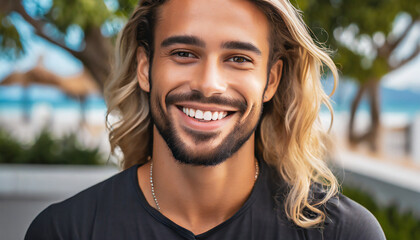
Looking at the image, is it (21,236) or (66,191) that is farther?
(66,191)

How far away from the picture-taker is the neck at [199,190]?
2.16 meters

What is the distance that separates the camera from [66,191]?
6.74 metres

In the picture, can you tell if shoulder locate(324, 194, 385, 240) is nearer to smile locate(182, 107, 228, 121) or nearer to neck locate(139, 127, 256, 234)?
neck locate(139, 127, 256, 234)

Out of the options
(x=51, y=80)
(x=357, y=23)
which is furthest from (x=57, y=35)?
(x=51, y=80)

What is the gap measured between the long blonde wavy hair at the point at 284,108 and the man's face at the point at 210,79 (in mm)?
167

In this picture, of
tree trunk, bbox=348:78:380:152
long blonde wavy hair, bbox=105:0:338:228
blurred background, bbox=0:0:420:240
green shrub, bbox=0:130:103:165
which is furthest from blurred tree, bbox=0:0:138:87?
tree trunk, bbox=348:78:380:152

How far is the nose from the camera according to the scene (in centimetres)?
196

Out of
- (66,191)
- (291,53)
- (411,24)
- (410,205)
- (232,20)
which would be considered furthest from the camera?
(411,24)

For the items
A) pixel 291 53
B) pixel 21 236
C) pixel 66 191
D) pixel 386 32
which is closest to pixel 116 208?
pixel 291 53

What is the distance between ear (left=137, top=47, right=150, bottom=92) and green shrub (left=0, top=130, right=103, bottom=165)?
6.20 meters

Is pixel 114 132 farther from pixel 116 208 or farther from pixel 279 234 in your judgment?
pixel 279 234

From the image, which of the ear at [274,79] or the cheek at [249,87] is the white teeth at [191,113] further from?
the ear at [274,79]

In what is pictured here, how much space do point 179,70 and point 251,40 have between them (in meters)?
0.34

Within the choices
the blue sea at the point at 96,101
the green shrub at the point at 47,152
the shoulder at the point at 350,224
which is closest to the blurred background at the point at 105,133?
the green shrub at the point at 47,152
